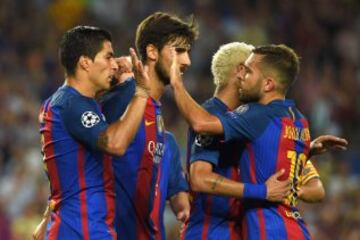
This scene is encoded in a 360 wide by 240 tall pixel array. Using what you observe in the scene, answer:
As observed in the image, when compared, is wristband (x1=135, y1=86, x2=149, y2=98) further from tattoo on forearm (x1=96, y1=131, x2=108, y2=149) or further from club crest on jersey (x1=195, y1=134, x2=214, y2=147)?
club crest on jersey (x1=195, y1=134, x2=214, y2=147)

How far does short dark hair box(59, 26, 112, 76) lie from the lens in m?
6.49

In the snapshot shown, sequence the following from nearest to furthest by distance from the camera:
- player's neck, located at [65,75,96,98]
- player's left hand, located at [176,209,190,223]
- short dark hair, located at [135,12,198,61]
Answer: player's neck, located at [65,75,96,98]
short dark hair, located at [135,12,198,61]
player's left hand, located at [176,209,190,223]

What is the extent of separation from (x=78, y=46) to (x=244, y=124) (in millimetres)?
1127

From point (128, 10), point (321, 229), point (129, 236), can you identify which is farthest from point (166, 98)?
point (129, 236)

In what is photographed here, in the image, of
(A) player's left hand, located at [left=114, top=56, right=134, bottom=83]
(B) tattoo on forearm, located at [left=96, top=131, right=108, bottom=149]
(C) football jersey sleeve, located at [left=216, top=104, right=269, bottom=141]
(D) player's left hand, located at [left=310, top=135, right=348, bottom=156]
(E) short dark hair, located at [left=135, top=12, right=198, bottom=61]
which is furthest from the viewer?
(D) player's left hand, located at [left=310, top=135, right=348, bottom=156]

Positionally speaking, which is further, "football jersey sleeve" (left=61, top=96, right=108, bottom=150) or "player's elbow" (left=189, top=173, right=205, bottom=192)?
"player's elbow" (left=189, top=173, right=205, bottom=192)

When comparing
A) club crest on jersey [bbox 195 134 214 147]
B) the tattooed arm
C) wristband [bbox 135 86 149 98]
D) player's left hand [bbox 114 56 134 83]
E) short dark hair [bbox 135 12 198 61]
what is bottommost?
the tattooed arm

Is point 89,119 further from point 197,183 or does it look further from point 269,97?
point 269,97

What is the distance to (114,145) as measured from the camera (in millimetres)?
6184

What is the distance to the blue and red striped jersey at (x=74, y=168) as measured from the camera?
6277mm

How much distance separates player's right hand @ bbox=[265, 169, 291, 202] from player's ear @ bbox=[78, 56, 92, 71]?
4.30 feet

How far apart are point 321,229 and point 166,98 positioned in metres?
2.96

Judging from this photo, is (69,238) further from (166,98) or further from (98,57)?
(166,98)

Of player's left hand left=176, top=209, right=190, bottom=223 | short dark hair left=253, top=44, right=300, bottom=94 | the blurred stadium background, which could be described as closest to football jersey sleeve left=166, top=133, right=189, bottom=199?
player's left hand left=176, top=209, right=190, bottom=223
